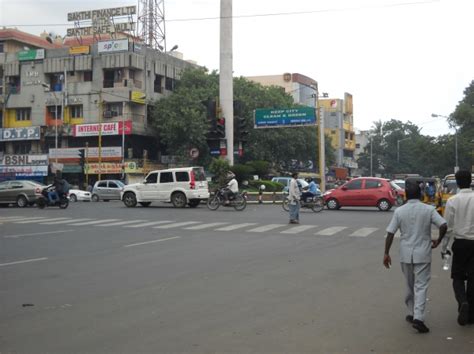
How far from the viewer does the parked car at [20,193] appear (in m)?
30.2

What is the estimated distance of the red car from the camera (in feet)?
84.5

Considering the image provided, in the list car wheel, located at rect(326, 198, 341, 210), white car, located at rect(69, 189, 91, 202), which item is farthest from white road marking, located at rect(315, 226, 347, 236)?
white car, located at rect(69, 189, 91, 202)

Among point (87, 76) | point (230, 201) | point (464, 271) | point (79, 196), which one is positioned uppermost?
point (87, 76)

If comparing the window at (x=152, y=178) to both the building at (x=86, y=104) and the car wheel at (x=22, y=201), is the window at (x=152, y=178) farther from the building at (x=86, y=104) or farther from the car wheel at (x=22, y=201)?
the building at (x=86, y=104)

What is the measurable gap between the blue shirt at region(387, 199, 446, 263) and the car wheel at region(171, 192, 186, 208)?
22.0 meters

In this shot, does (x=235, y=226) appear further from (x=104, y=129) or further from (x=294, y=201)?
(x=104, y=129)

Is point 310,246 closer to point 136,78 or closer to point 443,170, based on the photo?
point 136,78

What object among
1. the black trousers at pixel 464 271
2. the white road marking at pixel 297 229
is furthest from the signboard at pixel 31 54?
the black trousers at pixel 464 271

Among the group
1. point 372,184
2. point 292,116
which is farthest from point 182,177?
point 292,116

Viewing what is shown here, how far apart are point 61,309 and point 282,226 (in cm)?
1166

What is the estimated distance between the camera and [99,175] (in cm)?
5119

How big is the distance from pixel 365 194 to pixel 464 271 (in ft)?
66.9

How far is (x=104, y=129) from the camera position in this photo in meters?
52.6

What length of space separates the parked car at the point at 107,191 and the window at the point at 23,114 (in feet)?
68.0
